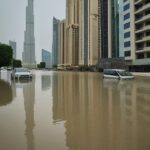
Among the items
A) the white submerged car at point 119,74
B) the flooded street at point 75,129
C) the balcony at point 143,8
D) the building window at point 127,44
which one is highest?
the balcony at point 143,8

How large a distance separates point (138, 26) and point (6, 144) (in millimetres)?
66431

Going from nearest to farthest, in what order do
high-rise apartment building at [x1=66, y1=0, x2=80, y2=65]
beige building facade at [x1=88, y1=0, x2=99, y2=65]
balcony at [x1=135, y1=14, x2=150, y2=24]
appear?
balcony at [x1=135, y1=14, x2=150, y2=24]
beige building facade at [x1=88, y1=0, x2=99, y2=65]
high-rise apartment building at [x1=66, y1=0, x2=80, y2=65]

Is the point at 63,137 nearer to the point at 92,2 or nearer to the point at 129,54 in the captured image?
the point at 129,54

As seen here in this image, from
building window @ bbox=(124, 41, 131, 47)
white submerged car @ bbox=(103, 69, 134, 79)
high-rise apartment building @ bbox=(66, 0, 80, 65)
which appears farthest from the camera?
high-rise apartment building @ bbox=(66, 0, 80, 65)

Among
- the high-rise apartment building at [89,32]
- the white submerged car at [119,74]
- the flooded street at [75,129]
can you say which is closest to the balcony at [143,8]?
the white submerged car at [119,74]

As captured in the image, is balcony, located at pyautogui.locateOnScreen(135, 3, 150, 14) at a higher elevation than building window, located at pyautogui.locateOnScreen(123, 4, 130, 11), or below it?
below

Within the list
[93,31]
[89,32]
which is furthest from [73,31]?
[93,31]

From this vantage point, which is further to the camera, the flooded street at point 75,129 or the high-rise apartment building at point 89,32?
the high-rise apartment building at point 89,32

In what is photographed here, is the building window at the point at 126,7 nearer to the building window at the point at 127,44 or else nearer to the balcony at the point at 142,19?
the balcony at the point at 142,19

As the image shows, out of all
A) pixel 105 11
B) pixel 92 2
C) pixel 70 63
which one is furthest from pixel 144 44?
pixel 70 63

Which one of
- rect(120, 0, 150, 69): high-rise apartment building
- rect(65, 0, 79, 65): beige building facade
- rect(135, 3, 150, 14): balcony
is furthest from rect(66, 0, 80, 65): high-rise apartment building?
rect(135, 3, 150, 14): balcony

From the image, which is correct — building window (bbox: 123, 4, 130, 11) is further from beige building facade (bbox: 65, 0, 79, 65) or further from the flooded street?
beige building facade (bbox: 65, 0, 79, 65)

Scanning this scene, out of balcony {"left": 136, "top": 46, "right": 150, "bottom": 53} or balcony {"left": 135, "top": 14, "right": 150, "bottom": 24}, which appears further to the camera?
balcony {"left": 136, "top": 46, "right": 150, "bottom": 53}

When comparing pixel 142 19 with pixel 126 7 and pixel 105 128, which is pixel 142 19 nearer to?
pixel 126 7
